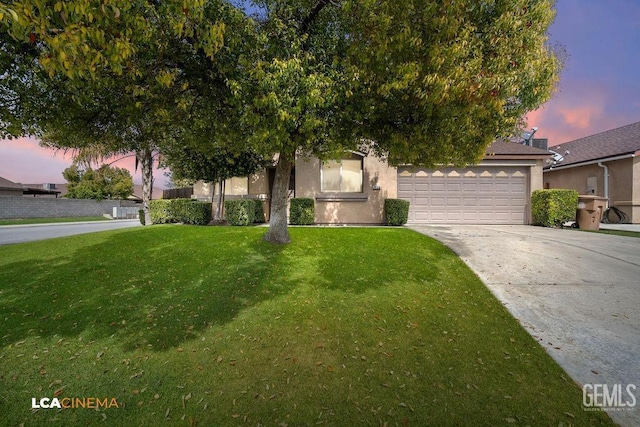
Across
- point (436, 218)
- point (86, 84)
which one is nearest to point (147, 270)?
point (86, 84)

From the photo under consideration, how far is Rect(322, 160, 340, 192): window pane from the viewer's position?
535 inches

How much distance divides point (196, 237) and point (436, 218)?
10.3m

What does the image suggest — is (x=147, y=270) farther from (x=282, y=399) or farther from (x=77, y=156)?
(x=77, y=156)

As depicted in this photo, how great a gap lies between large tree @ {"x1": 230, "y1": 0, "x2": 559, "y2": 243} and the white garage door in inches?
284

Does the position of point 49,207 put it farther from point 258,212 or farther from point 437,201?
point 437,201

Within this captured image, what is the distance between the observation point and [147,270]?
6.16 meters

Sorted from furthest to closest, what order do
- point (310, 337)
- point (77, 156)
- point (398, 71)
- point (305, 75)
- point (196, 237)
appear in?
point (77, 156) → point (196, 237) → point (305, 75) → point (398, 71) → point (310, 337)

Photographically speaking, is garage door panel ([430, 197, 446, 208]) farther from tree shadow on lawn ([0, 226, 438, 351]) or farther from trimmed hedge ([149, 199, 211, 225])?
trimmed hedge ([149, 199, 211, 225])

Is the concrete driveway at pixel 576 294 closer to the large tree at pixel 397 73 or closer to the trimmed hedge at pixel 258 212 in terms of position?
the large tree at pixel 397 73

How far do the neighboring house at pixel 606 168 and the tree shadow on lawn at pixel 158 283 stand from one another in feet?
52.3

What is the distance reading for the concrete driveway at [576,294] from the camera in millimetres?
3328

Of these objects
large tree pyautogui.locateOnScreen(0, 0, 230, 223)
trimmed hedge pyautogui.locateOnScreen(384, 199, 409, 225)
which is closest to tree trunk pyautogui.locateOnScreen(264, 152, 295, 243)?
large tree pyautogui.locateOnScreen(0, 0, 230, 223)

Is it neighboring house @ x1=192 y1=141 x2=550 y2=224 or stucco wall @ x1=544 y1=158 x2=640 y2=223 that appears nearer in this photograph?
neighboring house @ x1=192 y1=141 x2=550 y2=224

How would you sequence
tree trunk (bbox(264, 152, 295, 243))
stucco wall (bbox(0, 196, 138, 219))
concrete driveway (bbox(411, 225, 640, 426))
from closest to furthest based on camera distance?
concrete driveway (bbox(411, 225, 640, 426)) < tree trunk (bbox(264, 152, 295, 243)) < stucco wall (bbox(0, 196, 138, 219))
